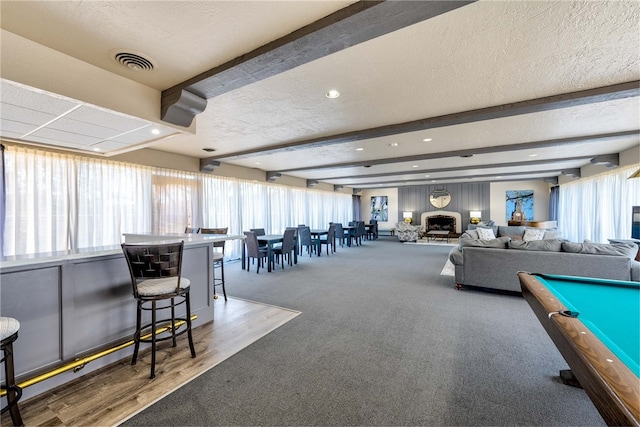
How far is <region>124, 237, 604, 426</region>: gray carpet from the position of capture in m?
1.60

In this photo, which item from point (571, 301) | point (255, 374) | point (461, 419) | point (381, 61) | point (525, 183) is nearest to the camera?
point (461, 419)

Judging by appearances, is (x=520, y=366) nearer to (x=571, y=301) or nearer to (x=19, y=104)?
(x=571, y=301)

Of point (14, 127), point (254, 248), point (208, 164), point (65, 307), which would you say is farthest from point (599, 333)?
point (208, 164)

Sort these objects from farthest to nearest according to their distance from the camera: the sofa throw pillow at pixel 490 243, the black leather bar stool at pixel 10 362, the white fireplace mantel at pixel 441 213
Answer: the white fireplace mantel at pixel 441 213
the sofa throw pillow at pixel 490 243
the black leather bar stool at pixel 10 362

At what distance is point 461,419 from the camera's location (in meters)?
1.55

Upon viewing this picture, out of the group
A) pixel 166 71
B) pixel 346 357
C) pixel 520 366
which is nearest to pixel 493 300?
pixel 520 366

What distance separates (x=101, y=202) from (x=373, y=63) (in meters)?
5.04

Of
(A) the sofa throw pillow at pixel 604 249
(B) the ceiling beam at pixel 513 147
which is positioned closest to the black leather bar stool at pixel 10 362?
(A) the sofa throw pillow at pixel 604 249

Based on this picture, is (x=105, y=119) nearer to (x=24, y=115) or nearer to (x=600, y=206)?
(x=24, y=115)

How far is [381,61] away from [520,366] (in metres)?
2.81

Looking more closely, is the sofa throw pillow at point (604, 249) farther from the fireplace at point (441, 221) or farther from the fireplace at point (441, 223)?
the fireplace at point (441, 223)

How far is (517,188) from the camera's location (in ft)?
36.8

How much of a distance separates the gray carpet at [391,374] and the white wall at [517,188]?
31.1 feet

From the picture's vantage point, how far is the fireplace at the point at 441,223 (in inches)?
479
